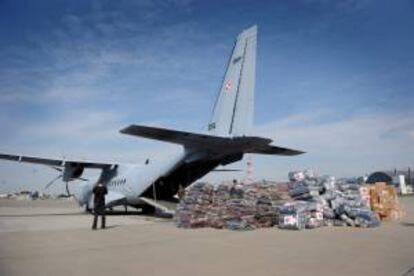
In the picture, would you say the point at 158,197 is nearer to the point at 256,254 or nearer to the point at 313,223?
the point at 313,223

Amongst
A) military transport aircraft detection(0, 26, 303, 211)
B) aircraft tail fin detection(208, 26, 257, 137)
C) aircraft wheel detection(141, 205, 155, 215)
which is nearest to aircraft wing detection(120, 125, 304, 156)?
military transport aircraft detection(0, 26, 303, 211)

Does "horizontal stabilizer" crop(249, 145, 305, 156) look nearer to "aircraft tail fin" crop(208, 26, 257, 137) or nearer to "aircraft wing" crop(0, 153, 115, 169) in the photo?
"aircraft tail fin" crop(208, 26, 257, 137)

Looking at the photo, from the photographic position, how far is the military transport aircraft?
18.6 m

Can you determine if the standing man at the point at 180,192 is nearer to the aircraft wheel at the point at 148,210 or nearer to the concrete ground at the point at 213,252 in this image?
the aircraft wheel at the point at 148,210

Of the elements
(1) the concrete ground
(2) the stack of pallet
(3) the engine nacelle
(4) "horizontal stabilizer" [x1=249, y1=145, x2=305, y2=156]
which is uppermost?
(4) "horizontal stabilizer" [x1=249, y1=145, x2=305, y2=156]

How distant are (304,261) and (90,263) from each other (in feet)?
13.1

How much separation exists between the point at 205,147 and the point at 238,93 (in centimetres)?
274

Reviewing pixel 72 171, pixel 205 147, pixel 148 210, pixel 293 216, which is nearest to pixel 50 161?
pixel 72 171

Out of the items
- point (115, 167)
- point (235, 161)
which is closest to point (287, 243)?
point (235, 161)

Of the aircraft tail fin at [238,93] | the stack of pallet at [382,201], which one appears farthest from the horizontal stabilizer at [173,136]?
the stack of pallet at [382,201]

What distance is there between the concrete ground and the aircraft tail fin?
6.13 metres

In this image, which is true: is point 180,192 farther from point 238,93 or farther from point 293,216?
point 293,216

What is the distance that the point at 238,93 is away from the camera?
66.8 ft

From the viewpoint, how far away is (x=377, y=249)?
33.3 ft
